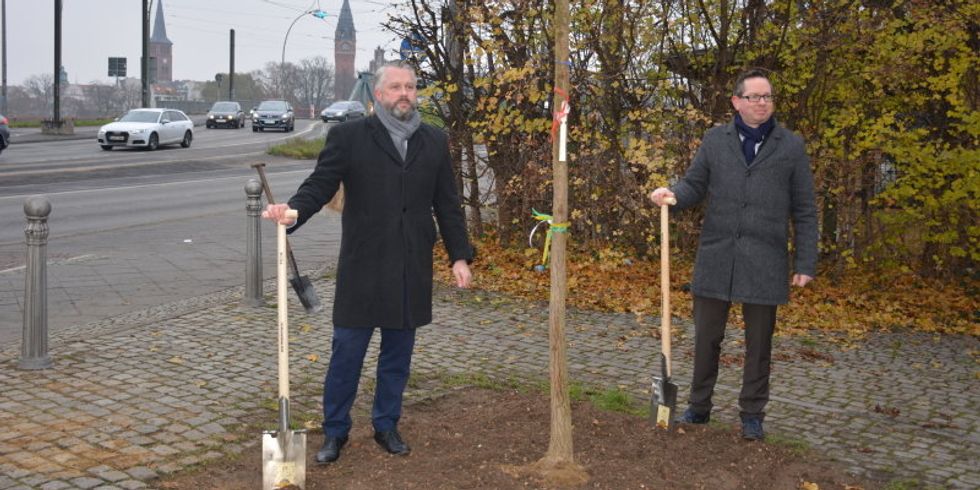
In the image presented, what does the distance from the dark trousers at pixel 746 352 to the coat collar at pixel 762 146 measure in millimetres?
730

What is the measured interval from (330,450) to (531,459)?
0.92m

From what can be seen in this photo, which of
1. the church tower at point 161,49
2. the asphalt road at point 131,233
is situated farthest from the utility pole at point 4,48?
the church tower at point 161,49

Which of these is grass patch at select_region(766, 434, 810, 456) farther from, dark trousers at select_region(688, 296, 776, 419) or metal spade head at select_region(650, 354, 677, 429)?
metal spade head at select_region(650, 354, 677, 429)

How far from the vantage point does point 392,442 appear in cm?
511

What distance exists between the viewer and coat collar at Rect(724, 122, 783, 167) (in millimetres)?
5414

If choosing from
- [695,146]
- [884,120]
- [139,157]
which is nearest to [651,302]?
[695,146]

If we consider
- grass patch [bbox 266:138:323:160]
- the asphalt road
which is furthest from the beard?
grass patch [bbox 266:138:323:160]

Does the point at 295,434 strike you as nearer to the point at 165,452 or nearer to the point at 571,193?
the point at 165,452

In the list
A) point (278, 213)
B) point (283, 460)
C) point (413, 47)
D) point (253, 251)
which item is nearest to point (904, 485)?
point (283, 460)

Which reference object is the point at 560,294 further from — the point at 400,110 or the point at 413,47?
the point at 413,47

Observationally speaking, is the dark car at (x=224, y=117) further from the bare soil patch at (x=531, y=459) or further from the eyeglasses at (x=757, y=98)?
the eyeglasses at (x=757, y=98)

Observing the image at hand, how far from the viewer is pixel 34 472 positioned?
476cm

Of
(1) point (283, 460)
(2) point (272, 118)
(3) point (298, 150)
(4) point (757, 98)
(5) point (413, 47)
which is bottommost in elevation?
(1) point (283, 460)

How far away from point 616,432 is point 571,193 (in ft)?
20.0
